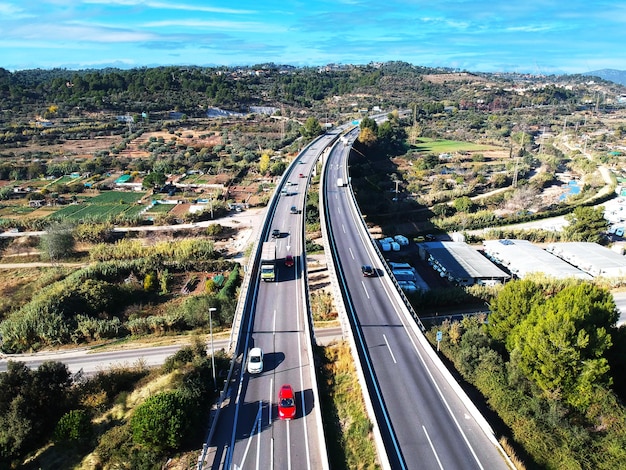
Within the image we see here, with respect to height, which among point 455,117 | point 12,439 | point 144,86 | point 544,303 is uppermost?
point 144,86

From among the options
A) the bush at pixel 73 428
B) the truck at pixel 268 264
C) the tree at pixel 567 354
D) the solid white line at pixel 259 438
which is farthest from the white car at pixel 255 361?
the tree at pixel 567 354

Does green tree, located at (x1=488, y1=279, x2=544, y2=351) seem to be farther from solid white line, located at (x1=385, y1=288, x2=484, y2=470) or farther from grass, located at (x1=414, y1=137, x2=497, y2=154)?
grass, located at (x1=414, y1=137, x2=497, y2=154)

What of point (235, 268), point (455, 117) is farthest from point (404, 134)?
point (235, 268)

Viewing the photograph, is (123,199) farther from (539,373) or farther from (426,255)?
(539,373)

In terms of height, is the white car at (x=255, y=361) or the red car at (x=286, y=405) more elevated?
the white car at (x=255, y=361)

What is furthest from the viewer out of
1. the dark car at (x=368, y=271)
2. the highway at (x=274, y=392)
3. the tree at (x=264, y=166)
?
the tree at (x=264, y=166)

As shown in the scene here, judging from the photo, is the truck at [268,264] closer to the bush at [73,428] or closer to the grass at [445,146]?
the bush at [73,428]
